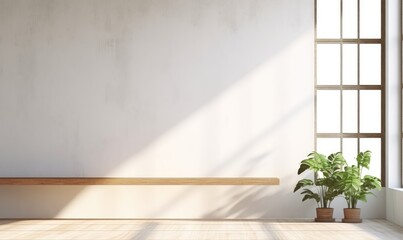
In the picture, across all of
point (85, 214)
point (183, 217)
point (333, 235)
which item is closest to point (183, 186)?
point (183, 217)

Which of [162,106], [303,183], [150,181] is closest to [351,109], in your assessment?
[303,183]

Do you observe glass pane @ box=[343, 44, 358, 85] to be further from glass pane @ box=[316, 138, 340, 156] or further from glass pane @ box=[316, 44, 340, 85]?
glass pane @ box=[316, 138, 340, 156]

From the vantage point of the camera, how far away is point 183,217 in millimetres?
8883

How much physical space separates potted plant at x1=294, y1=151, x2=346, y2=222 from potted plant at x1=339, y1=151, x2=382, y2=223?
0.28 ft

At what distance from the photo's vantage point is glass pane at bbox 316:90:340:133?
9039mm

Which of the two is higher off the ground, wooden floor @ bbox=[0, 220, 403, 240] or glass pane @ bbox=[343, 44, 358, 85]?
glass pane @ bbox=[343, 44, 358, 85]

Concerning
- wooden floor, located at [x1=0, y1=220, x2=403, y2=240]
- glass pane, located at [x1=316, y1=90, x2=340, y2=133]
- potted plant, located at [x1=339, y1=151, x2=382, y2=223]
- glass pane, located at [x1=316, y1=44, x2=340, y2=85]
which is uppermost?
glass pane, located at [x1=316, y1=44, x2=340, y2=85]

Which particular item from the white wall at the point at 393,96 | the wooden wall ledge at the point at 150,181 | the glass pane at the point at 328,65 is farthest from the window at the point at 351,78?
the wooden wall ledge at the point at 150,181

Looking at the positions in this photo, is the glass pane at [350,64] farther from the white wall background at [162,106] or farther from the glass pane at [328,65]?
the white wall background at [162,106]

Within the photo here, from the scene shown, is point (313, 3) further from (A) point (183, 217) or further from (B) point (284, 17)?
(A) point (183, 217)

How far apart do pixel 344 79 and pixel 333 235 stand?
229 centimetres

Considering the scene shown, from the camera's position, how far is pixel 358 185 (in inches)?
328

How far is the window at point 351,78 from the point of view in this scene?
9.04m

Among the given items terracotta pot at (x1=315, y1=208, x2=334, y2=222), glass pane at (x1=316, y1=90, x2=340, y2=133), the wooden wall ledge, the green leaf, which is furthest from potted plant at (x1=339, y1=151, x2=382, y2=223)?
the wooden wall ledge
